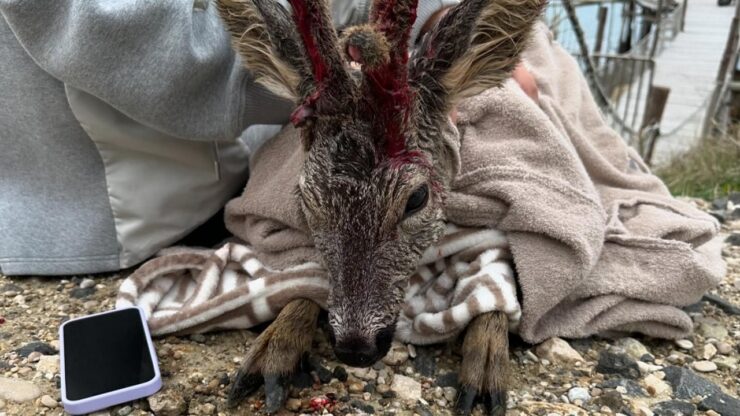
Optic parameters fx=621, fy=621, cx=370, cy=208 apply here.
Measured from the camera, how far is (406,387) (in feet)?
7.63

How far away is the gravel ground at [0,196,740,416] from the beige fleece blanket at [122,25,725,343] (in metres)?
0.12

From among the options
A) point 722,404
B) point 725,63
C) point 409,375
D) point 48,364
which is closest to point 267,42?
point 409,375

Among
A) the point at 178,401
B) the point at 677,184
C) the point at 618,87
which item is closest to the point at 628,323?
the point at 178,401

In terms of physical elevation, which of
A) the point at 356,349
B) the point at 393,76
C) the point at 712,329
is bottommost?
the point at 712,329

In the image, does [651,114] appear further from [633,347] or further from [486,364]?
[486,364]

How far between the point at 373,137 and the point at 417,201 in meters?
0.30

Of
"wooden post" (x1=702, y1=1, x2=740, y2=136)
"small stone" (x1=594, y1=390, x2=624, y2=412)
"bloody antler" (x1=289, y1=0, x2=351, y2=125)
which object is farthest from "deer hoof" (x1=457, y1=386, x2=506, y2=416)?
"wooden post" (x1=702, y1=1, x2=740, y2=136)

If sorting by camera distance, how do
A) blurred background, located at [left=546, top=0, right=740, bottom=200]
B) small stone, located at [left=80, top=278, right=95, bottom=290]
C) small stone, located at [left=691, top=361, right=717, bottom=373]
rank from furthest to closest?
blurred background, located at [left=546, top=0, right=740, bottom=200] < small stone, located at [left=80, top=278, right=95, bottom=290] < small stone, located at [left=691, top=361, right=717, bottom=373]

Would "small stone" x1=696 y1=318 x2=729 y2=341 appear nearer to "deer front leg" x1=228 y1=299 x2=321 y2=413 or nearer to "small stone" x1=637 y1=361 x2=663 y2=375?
"small stone" x1=637 y1=361 x2=663 y2=375

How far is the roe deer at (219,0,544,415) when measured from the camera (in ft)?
6.38

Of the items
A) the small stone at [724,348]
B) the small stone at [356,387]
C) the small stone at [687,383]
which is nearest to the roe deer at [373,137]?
the small stone at [356,387]

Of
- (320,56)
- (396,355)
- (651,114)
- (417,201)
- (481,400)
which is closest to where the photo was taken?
(320,56)

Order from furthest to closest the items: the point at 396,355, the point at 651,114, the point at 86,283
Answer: the point at 651,114 → the point at 86,283 → the point at 396,355

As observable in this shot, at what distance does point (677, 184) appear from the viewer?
6.51 m
